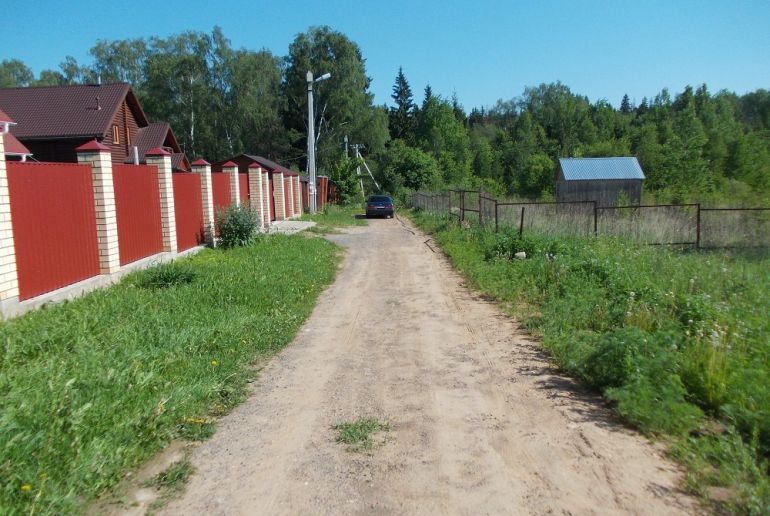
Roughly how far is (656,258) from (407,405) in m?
7.57

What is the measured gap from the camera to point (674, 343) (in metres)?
5.46

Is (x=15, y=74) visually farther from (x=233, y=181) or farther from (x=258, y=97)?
(x=233, y=181)

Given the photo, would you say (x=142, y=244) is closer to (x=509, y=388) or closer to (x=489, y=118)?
(x=509, y=388)

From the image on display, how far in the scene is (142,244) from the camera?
1165 centimetres

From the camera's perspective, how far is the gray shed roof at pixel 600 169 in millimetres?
40656

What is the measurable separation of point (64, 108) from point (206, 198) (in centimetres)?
1539

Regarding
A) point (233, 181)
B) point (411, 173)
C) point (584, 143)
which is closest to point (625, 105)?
point (584, 143)

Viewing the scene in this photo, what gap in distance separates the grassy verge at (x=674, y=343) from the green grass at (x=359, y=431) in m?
1.94

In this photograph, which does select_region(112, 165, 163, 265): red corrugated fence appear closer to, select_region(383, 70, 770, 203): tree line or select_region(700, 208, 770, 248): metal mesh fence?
select_region(700, 208, 770, 248): metal mesh fence

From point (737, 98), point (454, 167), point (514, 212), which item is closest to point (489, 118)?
point (737, 98)

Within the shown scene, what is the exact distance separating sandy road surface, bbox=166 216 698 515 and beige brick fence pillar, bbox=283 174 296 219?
24.0 meters

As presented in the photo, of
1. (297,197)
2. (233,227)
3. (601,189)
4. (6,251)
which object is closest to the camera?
(6,251)

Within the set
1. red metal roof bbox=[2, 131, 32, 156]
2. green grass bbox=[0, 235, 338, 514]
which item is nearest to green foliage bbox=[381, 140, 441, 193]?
red metal roof bbox=[2, 131, 32, 156]

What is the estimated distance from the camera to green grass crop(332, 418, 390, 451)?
4.38 meters
